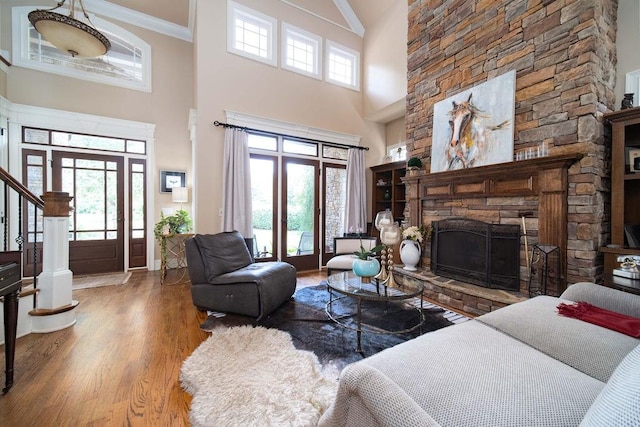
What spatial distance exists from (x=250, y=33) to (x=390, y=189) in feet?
13.1

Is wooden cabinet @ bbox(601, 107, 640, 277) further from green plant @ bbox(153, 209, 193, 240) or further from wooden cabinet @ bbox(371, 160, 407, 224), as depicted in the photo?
green plant @ bbox(153, 209, 193, 240)

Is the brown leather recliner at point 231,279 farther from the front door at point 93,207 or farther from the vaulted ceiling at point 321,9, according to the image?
the vaulted ceiling at point 321,9

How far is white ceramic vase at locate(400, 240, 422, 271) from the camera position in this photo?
3.61 m

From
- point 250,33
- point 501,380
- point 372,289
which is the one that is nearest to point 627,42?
point 372,289

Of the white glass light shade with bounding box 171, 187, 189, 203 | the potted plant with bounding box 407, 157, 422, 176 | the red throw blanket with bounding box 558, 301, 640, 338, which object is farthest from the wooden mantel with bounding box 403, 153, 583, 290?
the white glass light shade with bounding box 171, 187, 189, 203

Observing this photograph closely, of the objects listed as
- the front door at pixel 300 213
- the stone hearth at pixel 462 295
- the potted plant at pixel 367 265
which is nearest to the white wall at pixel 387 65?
the front door at pixel 300 213

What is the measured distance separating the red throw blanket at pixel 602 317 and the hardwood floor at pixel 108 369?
218 centimetres

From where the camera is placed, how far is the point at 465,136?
3227 millimetres

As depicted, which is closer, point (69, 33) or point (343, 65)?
point (69, 33)

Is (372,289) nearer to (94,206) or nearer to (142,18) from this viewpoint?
(94,206)

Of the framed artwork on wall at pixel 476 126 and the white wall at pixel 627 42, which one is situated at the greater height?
the white wall at pixel 627 42

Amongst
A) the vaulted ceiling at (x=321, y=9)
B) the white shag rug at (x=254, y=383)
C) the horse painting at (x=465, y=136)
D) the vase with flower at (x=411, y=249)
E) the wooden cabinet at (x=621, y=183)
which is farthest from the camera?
the vaulted ceiling at (x=321, y=9)

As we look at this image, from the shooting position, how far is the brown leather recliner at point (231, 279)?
2600mm

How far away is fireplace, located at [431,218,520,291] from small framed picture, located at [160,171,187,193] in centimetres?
473
